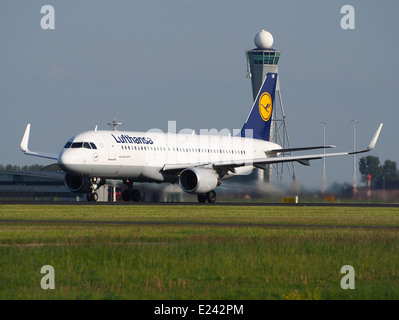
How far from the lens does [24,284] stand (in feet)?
57.8

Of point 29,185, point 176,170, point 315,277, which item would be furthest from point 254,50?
point 315,277

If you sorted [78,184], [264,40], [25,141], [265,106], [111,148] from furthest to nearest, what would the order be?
[264,40], [265,106], [25,141], [78,184], [111,148]

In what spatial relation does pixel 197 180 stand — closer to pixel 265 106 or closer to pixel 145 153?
pixel 145 153

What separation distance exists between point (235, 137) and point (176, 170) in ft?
36.3

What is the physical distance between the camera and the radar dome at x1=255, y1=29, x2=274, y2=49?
163 metres

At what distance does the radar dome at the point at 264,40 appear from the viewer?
534ft

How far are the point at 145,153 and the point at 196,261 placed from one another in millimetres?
39892

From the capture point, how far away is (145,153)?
60.7 metres

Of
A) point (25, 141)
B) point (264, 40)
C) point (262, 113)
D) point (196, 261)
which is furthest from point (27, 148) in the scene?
point (264, 40)

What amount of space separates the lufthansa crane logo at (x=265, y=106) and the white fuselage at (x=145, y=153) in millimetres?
4663

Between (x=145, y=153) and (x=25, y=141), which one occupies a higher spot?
(x=25, y=141)

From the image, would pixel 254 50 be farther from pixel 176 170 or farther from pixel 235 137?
pixel 176 170

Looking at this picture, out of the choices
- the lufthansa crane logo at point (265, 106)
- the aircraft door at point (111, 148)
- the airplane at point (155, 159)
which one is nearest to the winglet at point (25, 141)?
the airplane at point (155, 159)
